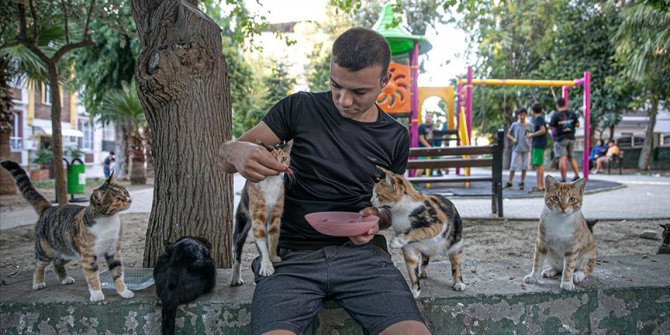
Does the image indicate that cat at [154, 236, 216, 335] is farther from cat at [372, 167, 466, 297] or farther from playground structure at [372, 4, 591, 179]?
Result: playground structure at [372, 4, 591, 179]

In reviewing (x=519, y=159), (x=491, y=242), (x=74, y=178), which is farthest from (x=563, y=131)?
(x=74, y=178)

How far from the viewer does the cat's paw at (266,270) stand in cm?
228

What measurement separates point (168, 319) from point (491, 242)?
4356 mm

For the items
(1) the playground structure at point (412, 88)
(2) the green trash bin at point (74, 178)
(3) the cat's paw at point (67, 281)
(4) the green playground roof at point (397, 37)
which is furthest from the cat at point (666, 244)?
(2) the green trash bin at point (74, 178)

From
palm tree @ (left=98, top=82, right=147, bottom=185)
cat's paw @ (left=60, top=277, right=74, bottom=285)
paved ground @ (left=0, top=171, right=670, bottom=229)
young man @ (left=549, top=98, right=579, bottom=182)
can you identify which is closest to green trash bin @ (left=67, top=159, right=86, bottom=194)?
paved ground @ (left=0, top=171, right=670, bottom=229)

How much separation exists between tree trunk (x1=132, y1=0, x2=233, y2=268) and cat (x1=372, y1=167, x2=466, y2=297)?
149 cm

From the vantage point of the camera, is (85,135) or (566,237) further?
(85,135)

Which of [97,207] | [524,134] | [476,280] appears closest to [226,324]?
[97,207]

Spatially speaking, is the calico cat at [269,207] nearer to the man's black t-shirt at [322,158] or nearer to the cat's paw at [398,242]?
the man's black t-shirt at [322,158]

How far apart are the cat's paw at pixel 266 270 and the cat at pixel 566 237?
157cm

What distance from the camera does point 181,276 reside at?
242 centimetres

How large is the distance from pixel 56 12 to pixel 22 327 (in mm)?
6695

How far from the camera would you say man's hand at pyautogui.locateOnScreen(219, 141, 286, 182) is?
2085 mm

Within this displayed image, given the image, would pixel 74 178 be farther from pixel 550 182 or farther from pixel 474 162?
pixel 550 182
